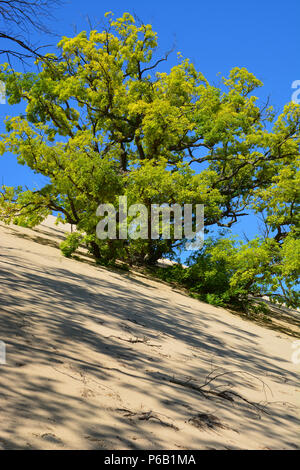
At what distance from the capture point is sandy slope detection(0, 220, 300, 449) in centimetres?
242

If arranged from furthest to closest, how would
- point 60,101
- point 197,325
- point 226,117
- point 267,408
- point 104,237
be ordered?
1. point 60,101
2. point 226,117
3. point 104,237
4. point 197,325
5. point 267,408

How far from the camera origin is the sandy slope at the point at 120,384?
242 cm

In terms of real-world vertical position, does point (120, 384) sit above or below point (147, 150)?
below

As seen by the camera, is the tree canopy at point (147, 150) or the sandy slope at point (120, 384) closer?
the sandy slope at point (120, 384)

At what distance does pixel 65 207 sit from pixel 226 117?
807 cm

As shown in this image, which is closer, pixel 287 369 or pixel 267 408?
pixel 267 408

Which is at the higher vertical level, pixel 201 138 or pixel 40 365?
pixel 201 138

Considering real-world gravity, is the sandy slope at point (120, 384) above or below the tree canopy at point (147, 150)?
below

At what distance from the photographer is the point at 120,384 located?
3.17 metres

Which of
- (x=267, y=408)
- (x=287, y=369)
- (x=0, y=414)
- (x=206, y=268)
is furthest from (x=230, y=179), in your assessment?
(x=0, y=414)

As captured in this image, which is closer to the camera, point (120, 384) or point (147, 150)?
point (120, 384)

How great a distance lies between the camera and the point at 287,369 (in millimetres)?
5852

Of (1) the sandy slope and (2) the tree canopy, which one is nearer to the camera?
(1) the sandy slope

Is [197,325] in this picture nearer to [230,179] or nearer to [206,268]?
[206,268]
